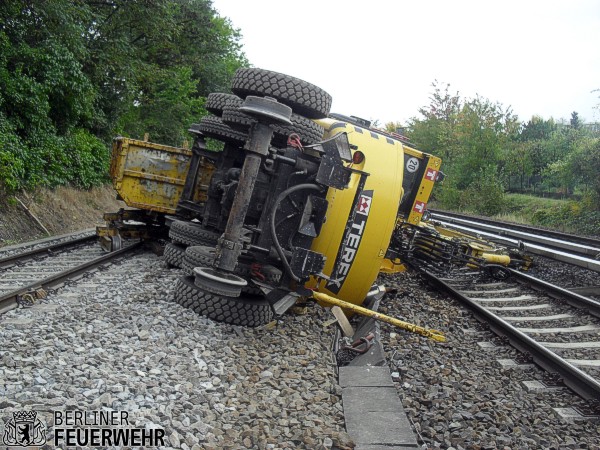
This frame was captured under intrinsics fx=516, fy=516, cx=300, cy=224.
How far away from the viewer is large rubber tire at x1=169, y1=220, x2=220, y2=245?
6.75m

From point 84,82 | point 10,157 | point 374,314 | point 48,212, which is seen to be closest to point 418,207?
point 374,314

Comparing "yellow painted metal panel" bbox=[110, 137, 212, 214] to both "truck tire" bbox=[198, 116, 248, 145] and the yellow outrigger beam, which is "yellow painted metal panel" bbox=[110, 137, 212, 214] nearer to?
"truck tire" bbox=[198, 116, 248, 145]

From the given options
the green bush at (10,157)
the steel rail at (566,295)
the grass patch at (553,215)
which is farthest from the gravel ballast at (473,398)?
the grass patch at (553,215)

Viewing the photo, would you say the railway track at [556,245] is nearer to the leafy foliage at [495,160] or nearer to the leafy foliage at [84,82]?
the leafy foliage at [495,160]

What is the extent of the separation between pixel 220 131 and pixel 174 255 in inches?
73.4

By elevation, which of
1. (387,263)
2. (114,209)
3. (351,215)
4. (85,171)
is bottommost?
(114,209)

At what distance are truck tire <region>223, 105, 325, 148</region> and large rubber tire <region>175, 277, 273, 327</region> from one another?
1.79 metres

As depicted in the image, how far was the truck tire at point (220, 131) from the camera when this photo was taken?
6495 mm

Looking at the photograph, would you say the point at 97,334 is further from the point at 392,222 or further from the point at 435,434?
the point at 392,222

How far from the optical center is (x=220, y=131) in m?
6.71

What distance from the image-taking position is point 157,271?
7246 millimetres

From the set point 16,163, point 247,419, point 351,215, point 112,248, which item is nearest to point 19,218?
point 16,163

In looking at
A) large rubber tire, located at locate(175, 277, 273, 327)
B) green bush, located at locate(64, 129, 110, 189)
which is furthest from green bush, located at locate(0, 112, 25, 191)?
large rubber tire, located at locate(175, 277, 273, 327)

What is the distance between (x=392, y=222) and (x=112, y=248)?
511 cm
